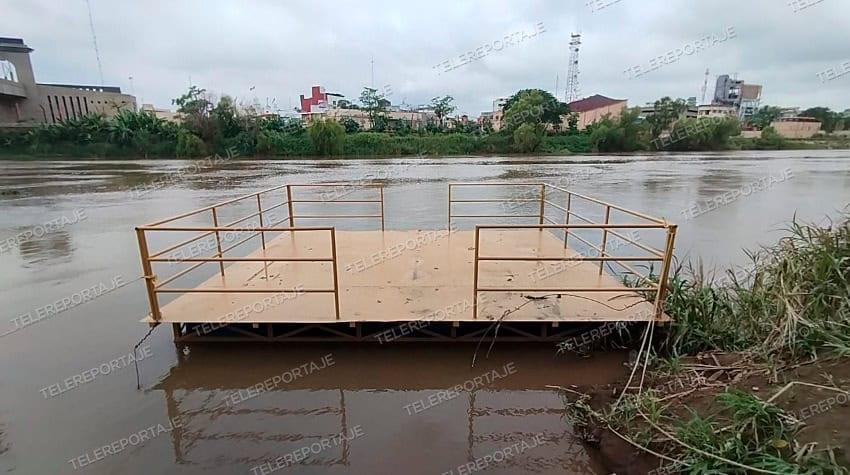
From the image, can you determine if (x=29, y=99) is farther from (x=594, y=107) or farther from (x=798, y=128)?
(x=798, y=128)

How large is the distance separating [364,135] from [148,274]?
3894cm

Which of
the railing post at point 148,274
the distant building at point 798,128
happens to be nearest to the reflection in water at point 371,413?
the railing post at point 148,274

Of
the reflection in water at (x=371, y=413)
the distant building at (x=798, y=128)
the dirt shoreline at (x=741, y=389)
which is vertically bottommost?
the reflection in water at (x=371, y=413)

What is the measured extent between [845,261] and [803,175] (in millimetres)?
24098

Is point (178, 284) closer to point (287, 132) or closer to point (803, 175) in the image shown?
point (803, 175)

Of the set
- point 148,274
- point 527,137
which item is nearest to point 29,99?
point 527,137

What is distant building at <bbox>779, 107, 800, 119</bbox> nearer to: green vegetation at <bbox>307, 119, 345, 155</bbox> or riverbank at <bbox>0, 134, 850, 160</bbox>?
riverbank at <bbox>0, 134, 850, 160</bbox>

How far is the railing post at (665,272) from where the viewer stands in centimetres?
372

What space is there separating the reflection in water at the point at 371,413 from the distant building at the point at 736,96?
96.2 metres

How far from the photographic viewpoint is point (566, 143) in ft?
149

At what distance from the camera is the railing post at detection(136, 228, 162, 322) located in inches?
146

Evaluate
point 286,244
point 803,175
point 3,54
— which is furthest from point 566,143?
point 3,54

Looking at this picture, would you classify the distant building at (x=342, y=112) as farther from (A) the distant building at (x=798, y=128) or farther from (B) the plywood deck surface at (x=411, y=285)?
(A) the distant building at (x=798, y=128)

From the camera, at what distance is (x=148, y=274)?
150 inches
